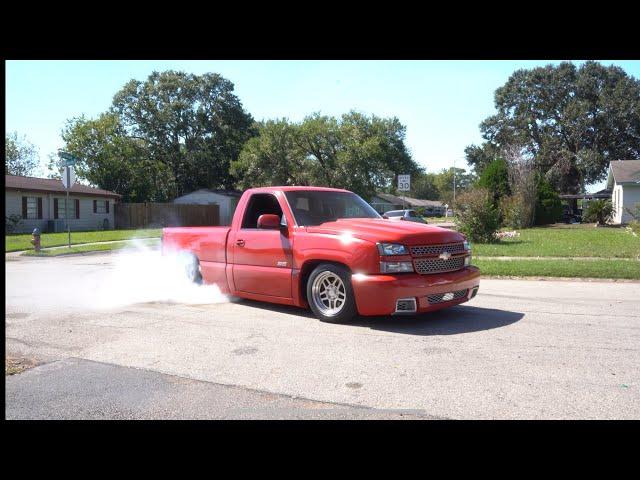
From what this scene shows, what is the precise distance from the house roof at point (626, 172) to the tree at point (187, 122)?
35827 mm

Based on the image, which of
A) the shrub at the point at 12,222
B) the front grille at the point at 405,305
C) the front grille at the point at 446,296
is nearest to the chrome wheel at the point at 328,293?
the front grille at the point at 405,305

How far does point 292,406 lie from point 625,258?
12810 millimetres

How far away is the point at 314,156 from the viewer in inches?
1809

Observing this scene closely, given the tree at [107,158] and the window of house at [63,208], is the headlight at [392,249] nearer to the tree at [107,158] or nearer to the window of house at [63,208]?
the window of house at [63,208]

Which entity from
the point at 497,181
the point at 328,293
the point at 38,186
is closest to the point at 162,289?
the point at 328,293

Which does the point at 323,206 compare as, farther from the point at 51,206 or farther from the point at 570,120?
the point at 570,120

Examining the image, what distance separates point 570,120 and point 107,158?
4648 centimetres

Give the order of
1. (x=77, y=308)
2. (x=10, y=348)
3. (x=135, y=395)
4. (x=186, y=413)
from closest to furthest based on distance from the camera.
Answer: (x=186, y=413), (x=135, y=395), (x=10, y=348), (x=77, y=308)

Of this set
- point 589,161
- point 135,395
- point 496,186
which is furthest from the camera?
point 589,161

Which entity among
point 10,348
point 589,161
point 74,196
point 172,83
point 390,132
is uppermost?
point 172,83

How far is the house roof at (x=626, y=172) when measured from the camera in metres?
32.7
